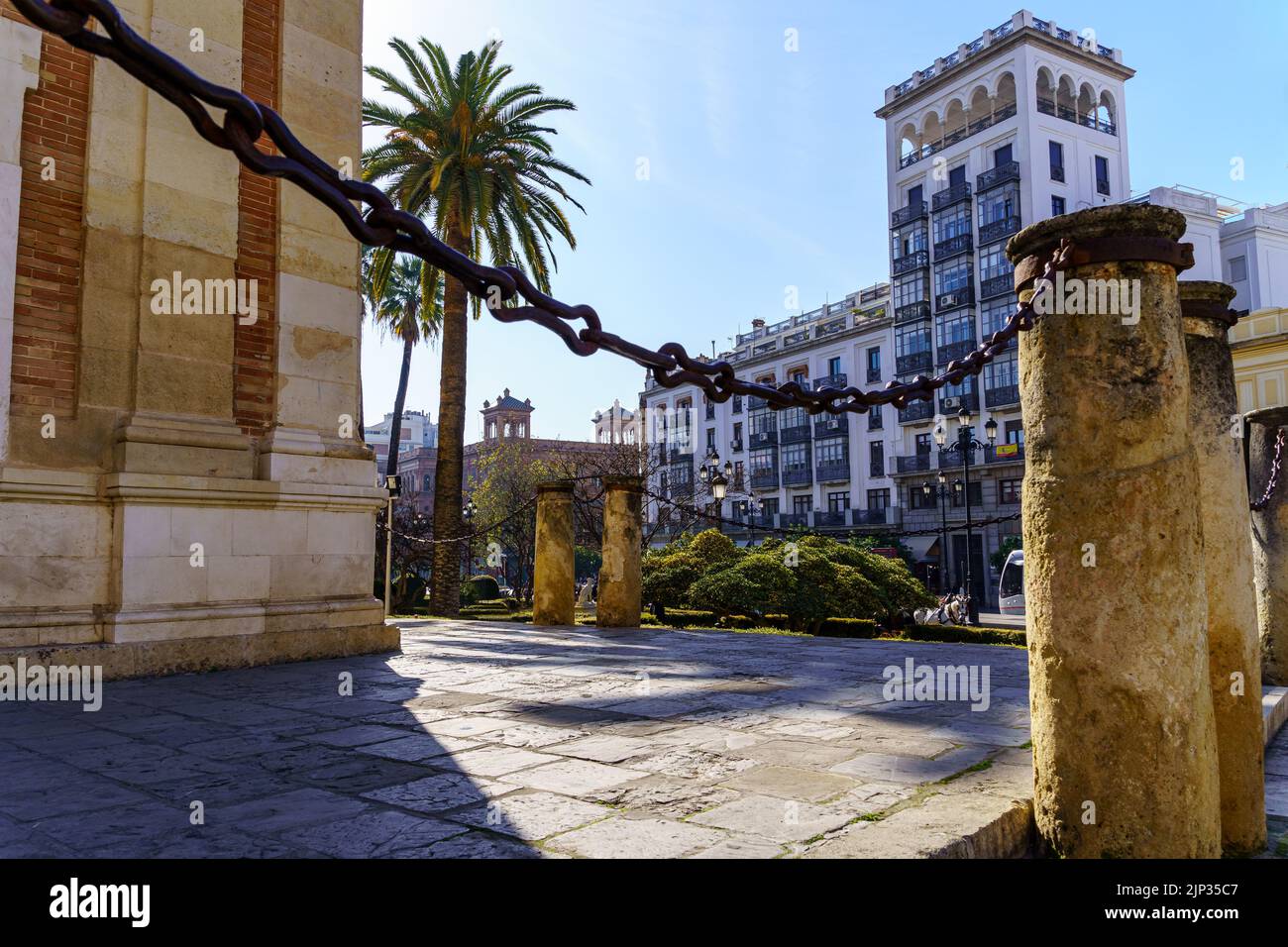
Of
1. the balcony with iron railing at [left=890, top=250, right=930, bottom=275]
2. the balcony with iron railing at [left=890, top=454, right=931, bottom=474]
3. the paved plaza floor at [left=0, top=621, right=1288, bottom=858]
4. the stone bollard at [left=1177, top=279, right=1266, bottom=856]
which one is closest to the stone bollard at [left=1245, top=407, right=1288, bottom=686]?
the paved plaza floor at [left=0, top=621, right=1288, bottom=858]

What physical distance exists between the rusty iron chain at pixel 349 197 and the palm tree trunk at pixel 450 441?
14.9m

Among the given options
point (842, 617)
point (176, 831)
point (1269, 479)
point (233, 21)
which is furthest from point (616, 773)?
point (842, 617)

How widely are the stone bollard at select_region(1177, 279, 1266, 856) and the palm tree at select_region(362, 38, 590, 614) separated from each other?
1457 centimetres

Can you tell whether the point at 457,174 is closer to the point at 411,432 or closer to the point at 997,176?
the point at 997,176

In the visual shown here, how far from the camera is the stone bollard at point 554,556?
11.6 metres

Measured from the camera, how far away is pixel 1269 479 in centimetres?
625

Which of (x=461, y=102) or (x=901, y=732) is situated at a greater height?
(x=461, y=102)

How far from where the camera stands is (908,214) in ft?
142

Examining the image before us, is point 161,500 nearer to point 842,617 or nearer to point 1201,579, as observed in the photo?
point 1201,579

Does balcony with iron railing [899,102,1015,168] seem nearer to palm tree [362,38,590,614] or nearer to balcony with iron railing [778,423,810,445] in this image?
balcony with iron railing [778,423,810,445]

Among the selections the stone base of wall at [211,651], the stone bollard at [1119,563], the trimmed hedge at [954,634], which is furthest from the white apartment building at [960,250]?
the stone bollard at [1119,563]

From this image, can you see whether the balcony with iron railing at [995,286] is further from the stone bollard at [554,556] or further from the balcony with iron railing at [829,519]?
the stone bollard at [554,556]

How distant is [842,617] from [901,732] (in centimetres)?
1024

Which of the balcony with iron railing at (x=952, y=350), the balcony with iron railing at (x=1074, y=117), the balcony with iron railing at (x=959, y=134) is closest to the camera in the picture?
the balcony with iron railing at (x=952, y=350)
